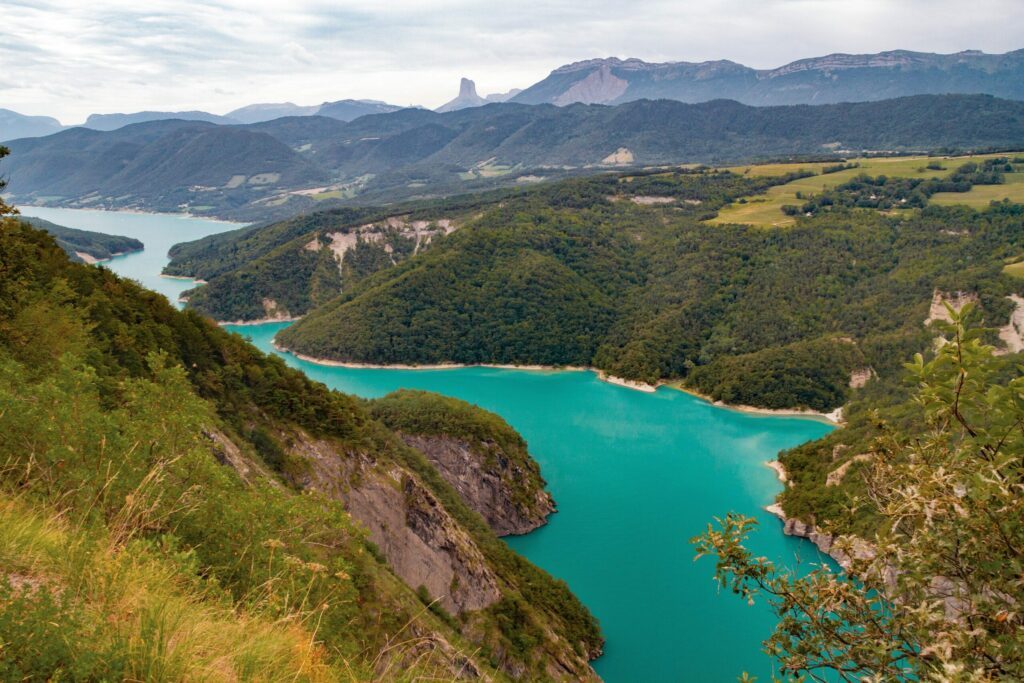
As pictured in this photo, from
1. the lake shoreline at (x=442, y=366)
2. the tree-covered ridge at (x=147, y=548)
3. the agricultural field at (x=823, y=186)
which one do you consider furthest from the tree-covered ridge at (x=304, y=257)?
the tree-covered ridge at (x=147, y=548)

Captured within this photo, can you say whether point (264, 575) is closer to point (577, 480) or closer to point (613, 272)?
point (577, 480)

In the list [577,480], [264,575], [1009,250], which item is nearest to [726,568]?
[264,575]

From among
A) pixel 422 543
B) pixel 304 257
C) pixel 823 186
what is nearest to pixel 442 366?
pixel 304 257

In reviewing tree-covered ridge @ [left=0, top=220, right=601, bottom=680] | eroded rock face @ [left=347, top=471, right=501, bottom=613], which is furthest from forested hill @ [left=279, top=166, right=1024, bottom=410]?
tree-covered ridge @ [left=0, top=220, right=601, bottom=680]

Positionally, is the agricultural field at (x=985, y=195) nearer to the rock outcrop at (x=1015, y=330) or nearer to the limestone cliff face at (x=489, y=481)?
the rock outcrop at (x=1015, y=330)

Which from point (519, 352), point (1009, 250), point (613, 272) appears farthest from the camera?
point (613, 272)

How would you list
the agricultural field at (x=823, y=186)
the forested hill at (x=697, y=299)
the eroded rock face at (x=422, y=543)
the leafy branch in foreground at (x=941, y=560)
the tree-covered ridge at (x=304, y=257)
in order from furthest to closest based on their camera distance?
the tree-covered ridge at (x=304, y=257), the agricultural field at (x=823, y=186), the forested hill at (x=697, y=299), the eroded rock face at (x=422, y=543), the leafy branch in foreground at (x=941, y=560)
